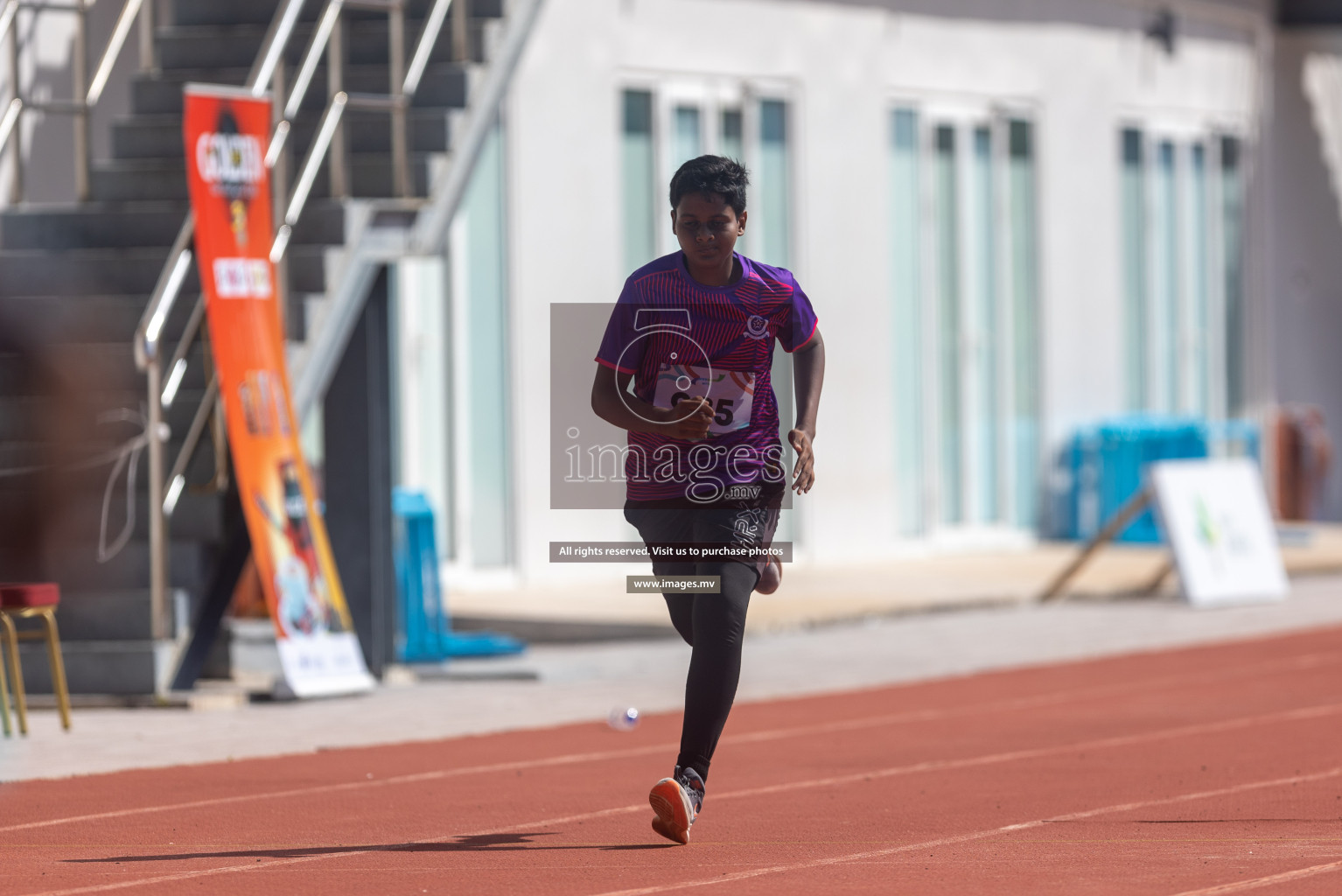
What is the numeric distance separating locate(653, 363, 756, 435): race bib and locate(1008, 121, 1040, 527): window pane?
16.4m

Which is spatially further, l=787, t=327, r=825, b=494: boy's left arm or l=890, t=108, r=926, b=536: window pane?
l=890, t=108, r=926, b=536: window pane

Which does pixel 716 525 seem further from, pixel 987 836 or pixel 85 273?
pixel 85 273

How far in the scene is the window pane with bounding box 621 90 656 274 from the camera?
19.4m

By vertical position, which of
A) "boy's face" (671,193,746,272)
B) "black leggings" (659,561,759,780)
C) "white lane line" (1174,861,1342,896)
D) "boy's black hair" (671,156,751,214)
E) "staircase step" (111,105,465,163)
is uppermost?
"staircase step" (111,105,465,163)

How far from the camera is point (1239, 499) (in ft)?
59.9

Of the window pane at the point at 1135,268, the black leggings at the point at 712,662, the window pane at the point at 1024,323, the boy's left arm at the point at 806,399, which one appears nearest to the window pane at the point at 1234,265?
the window pane at the point at 1135,268

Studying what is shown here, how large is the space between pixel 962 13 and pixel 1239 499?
6442 millimetres

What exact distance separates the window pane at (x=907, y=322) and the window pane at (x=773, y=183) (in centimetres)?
155

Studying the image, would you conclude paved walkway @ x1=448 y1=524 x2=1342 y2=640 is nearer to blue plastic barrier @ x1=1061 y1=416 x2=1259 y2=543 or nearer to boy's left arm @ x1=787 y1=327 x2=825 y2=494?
blue plastic barrier @ x1=1061 y1=416 x2=1259 y2=543

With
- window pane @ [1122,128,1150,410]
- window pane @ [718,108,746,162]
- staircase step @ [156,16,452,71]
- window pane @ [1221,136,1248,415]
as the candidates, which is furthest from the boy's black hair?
window pane @ [1221,136,1248,415]

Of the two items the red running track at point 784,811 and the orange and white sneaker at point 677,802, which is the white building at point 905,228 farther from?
the orange and white sneaker at point 677,802

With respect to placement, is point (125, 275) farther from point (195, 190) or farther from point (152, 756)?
point (152, 756)

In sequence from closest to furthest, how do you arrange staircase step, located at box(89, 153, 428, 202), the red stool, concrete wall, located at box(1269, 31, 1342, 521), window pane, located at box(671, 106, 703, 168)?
the red stool → staircase step, located at box(89, 153, 428, 202) → window pane, located at box(671, 106, 703, 168) → concrete wall, located at box(1269, 31, 1342, 521)

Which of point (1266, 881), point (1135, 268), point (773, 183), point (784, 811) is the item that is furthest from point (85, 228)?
point (1135, 268)
